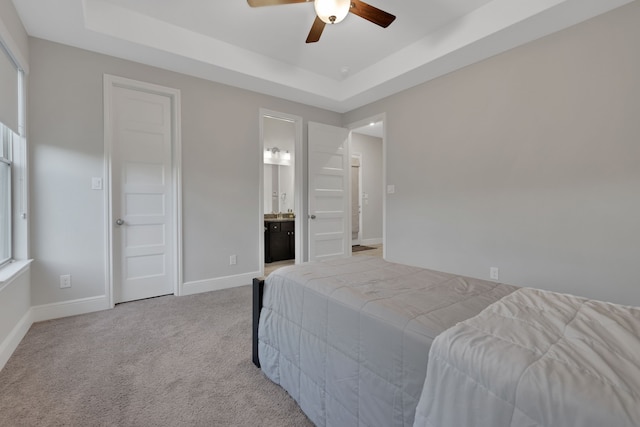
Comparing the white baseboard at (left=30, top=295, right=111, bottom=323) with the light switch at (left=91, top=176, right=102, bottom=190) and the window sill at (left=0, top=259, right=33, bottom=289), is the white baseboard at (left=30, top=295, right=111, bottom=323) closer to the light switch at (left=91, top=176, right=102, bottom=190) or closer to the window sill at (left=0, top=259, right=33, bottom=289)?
the window sill at (left=0, top=259, right=33, bottom=289)

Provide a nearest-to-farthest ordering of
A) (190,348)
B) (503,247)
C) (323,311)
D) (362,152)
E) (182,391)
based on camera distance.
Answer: (323,311) < (182,391) < (190,348) < (503,247) < (362,152)

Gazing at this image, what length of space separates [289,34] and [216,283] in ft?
9.69

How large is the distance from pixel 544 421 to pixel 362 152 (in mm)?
6837

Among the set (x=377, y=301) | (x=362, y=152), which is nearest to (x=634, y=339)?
(x=377, y=301)

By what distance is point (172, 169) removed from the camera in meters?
3.29

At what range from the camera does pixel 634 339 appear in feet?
2.78

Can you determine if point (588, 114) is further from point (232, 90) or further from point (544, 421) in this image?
point (232, 90)

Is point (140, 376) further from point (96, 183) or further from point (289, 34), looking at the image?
point (289, 34)

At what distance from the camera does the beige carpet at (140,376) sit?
4.81ft

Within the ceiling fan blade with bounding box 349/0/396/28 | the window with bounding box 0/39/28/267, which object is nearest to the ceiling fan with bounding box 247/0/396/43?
the ceiling fan blade with bounding box 349/0/396/28

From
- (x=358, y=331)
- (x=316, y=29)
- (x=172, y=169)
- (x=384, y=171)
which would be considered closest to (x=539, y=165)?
(x=384, y=171)

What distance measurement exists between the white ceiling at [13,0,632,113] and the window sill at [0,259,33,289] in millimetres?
1998

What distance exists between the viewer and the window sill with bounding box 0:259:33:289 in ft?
6.27

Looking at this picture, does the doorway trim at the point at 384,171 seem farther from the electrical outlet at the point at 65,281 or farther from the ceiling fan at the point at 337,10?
the electrical outlet at the point at 65,281
